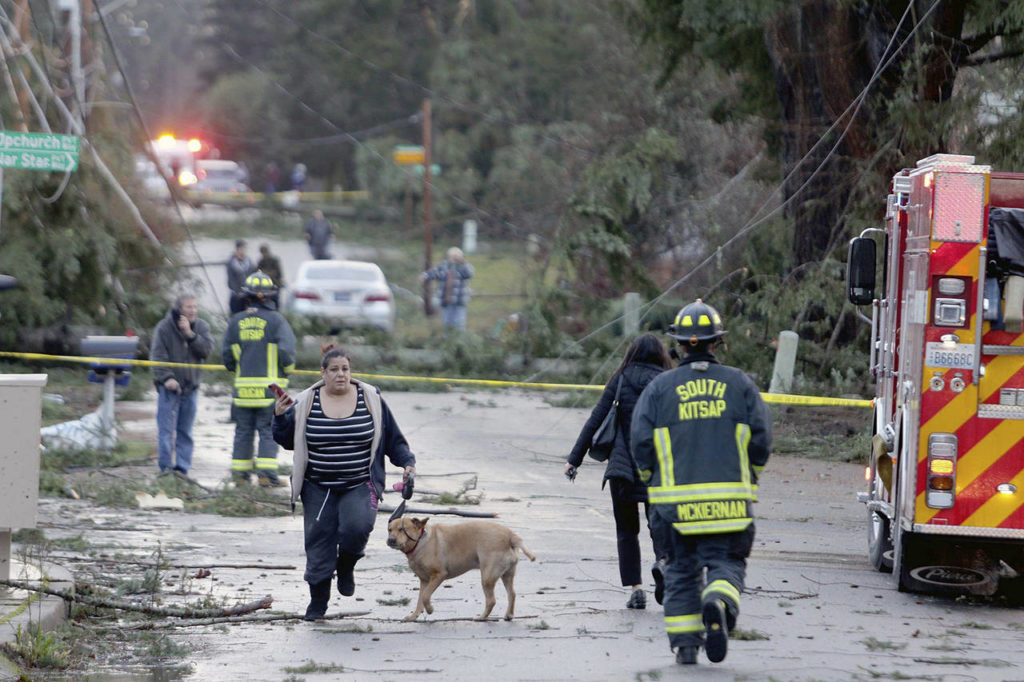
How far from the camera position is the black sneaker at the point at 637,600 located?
27.3 ft

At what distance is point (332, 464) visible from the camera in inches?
318

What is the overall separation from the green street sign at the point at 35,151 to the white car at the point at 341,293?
14.5 m

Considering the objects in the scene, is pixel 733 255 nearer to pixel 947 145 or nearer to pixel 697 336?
pixel 947 145

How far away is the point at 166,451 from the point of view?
511 inches

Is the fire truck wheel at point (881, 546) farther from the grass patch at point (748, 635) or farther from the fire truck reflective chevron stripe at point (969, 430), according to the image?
the grass patch at point (748, 635)

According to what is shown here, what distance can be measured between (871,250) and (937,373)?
164 centimetres

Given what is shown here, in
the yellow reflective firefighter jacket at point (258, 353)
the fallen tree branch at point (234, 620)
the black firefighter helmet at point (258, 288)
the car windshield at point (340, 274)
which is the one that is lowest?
the fallen tree branch at point (234, 620)

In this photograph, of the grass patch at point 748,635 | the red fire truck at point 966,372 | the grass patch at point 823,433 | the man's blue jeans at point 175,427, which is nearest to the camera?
the grass patch at point 748,635

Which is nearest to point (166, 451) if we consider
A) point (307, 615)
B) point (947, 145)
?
point (307, 615)

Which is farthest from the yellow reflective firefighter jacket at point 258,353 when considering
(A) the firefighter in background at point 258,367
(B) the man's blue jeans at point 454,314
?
(B) the man's blue jeans at point 454,314

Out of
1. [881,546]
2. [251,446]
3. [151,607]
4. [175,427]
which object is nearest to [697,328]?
[881,546]

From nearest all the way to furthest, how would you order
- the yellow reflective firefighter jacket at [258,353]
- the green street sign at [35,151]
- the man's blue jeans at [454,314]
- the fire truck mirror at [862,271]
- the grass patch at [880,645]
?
the grass patch at [880,645]
the fire truck mirror at [862,271]
the green street sign at [35,151]
the yellow reflective firefighter jacket at [258,353]
the man's blue jeans at [454,314]

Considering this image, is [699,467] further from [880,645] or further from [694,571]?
[880,645]

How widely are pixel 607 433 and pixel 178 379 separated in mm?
5856
